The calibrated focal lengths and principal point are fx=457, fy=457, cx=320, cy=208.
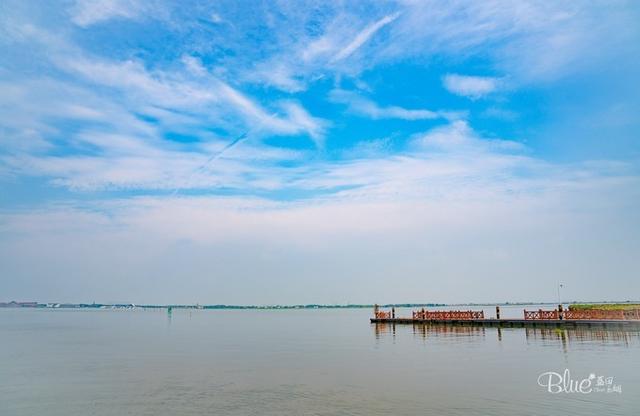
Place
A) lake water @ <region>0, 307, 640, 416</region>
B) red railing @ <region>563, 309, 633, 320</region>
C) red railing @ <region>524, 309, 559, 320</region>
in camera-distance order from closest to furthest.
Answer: lake water @ <region>0, 307, 640, 416</region>
red railing @ <region>563, 309, 633, 320</region>
red railing @ <region>524, 309, 559, 320</region>

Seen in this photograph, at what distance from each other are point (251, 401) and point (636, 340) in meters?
44.7

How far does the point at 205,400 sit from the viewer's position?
84.0 ft

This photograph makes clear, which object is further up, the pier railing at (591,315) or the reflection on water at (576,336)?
the pier railing at (591,315)

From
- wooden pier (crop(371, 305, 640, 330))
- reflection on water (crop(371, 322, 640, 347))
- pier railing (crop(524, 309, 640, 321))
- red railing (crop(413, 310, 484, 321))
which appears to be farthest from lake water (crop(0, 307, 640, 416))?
red railing (crop(413, 310, 484, 321))

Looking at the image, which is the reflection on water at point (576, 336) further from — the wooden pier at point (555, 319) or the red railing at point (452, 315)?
the red railing at point (452, 315)

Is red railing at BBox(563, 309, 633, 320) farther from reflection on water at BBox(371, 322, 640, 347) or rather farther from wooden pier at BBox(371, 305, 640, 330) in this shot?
reflection on water at BBox(371, 322, 640, 347)

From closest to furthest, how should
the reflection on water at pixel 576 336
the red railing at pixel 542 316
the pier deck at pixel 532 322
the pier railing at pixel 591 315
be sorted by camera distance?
the reflection on water at pixel 576 336 → the pier deck at pixel 532 322 → the pier railing at pixel 591 315 → the red railing at pixel 542 316

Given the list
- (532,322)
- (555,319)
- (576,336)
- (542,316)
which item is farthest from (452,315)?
(576,336)

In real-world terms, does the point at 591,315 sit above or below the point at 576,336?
above

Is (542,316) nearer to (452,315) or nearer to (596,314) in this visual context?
(596,314)

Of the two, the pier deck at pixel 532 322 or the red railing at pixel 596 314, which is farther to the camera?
the red railing at pixel 596 314

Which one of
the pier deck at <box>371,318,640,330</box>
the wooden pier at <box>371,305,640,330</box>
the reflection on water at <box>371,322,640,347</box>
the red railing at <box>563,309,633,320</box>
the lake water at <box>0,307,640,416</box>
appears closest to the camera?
the lake water at <box>0,307,640,416</box>

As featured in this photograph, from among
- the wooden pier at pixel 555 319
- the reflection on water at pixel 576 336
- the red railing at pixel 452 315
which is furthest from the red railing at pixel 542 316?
the red railing at pixel 452 315

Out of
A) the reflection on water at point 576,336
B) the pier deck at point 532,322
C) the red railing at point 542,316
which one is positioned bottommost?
the reflection on water at point 576,336
